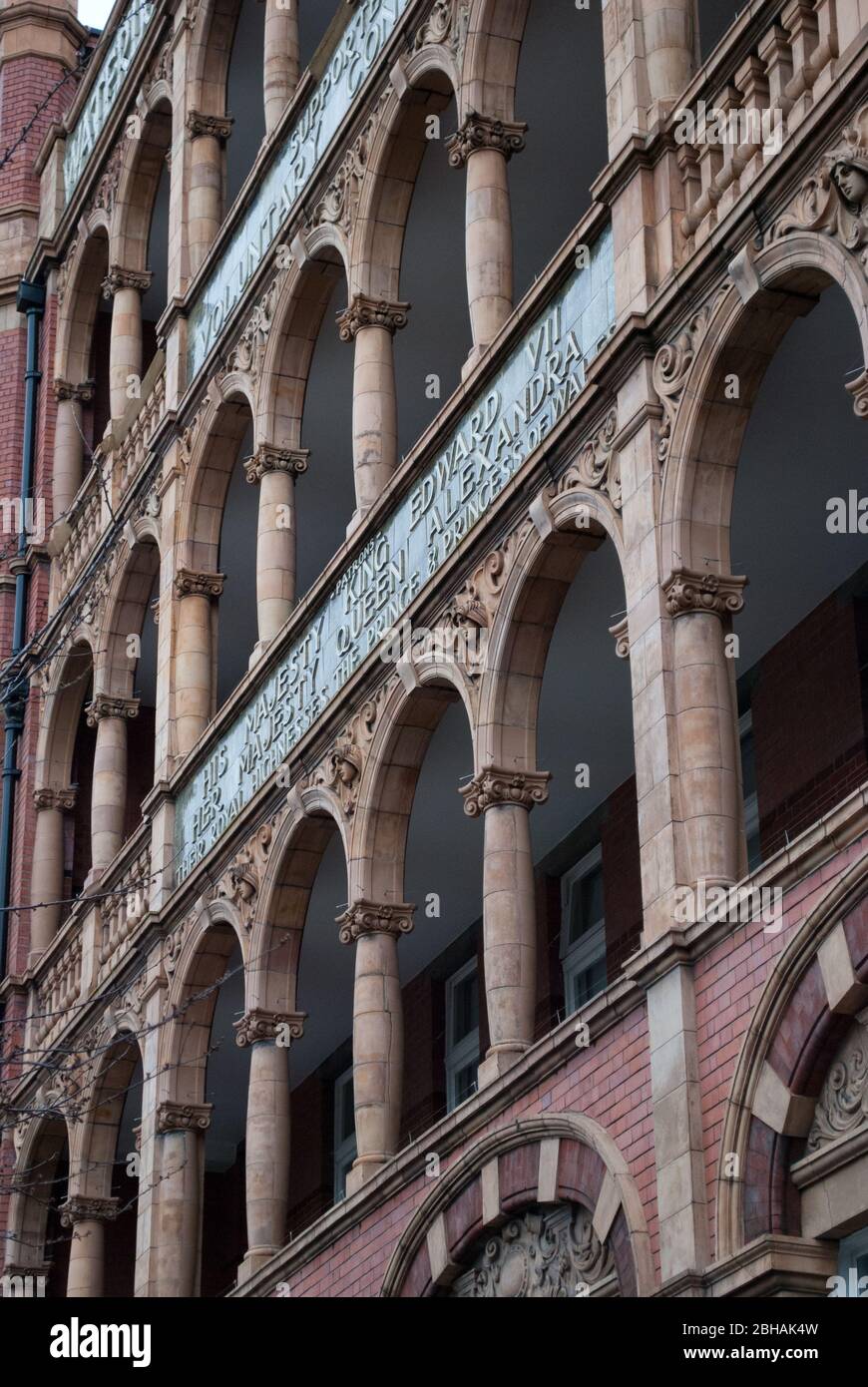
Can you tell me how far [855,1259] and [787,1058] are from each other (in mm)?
996

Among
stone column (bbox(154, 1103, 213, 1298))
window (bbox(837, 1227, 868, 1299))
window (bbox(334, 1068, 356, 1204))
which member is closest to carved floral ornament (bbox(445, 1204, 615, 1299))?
window (bbox(837, 1227, 868, 1299))

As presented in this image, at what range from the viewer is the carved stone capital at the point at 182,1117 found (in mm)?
21094

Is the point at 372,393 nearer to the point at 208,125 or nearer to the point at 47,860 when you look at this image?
the point at 208,125

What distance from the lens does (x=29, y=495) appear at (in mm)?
29844

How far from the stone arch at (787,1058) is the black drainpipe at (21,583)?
14784 millimetres

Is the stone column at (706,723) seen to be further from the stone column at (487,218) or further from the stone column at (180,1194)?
the stone column at (180,1194)

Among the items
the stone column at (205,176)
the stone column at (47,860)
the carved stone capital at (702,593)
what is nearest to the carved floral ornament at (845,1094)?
the carved stone capital at (702,593)

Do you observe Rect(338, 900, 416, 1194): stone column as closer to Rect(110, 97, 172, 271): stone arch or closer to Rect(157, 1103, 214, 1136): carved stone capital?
Rect(157, 1103, 214, 1136): carved stone capital

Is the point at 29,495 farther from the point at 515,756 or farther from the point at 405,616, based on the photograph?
the point at 515,756

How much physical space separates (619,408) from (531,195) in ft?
19.3

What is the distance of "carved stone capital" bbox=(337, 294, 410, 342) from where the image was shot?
20031 mm

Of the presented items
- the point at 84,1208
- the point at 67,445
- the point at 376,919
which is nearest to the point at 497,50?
the point at 376,919

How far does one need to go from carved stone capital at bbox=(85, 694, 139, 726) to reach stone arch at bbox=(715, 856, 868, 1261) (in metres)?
14.4

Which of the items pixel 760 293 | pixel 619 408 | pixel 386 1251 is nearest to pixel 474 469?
pixel 619 408
